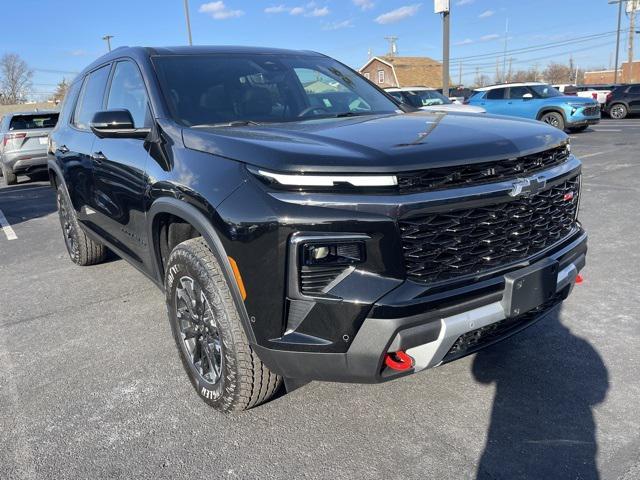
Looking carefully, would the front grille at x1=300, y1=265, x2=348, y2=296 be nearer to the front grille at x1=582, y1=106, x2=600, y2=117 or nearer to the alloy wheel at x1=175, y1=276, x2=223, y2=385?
the alloy wheel at x1=175, y1=276, x2=223, y2=385

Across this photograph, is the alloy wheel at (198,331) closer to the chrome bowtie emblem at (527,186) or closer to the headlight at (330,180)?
the headlight at (330,180)

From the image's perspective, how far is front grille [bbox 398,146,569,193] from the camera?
2.10 meters

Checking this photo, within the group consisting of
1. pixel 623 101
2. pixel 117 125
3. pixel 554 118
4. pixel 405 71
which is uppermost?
pixel 405 71

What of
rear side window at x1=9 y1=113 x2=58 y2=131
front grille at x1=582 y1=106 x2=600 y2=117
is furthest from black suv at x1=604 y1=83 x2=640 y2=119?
rear side window at x1=9 y1=113 x2=58 y2=131

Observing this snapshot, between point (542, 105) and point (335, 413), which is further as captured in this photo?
point (542, 105)

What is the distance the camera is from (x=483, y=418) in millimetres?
2621

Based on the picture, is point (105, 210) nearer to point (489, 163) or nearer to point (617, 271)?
point (489, 163)

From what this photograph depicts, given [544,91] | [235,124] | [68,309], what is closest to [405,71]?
[544,91]

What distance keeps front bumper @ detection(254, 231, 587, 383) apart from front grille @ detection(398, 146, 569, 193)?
42 cm

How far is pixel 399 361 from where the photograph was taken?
2.20 meters

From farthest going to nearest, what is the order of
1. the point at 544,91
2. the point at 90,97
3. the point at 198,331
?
the point at 544,91 → the point at 90,97 → the point at 198,331

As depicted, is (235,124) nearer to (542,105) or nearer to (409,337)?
(409,337)

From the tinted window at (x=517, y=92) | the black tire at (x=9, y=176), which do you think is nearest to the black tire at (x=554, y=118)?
the tinted window at (x=517, y=92)

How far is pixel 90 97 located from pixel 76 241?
147 centimetres
